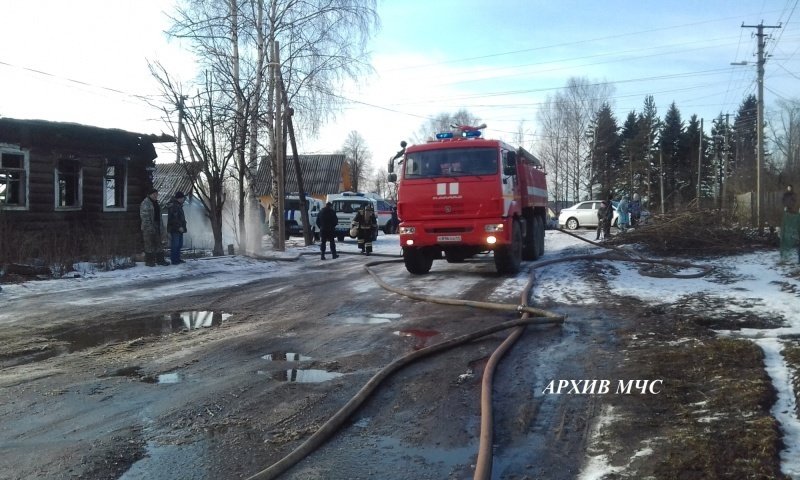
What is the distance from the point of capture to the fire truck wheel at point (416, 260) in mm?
13328

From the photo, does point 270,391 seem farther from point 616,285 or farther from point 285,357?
point 616,285

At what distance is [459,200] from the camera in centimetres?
1248

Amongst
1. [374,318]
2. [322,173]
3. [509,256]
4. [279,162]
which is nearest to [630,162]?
[322,173]

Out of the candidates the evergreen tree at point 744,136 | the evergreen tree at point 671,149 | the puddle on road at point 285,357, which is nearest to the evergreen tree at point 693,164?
the evergreen tree at point 671,149

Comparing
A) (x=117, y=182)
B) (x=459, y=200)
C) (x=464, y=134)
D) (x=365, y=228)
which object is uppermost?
(x=464, y=134)

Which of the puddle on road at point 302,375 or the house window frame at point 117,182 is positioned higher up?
the house window frame at point 117,182

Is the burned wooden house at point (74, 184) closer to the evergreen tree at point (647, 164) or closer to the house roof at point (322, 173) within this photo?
the house roof at point (322, 173)

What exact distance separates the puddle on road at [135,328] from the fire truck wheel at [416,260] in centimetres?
491

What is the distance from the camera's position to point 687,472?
3.51m

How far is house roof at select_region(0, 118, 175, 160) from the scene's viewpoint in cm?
1658

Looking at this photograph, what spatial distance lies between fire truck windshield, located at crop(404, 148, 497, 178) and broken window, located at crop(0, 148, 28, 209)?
10.8 m

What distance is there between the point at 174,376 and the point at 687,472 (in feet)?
14.2

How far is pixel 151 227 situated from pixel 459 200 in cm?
717

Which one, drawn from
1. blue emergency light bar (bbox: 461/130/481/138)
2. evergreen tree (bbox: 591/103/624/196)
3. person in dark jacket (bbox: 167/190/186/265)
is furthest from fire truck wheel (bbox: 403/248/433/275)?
evergreen tree (bbox: 591/103/624/196)
